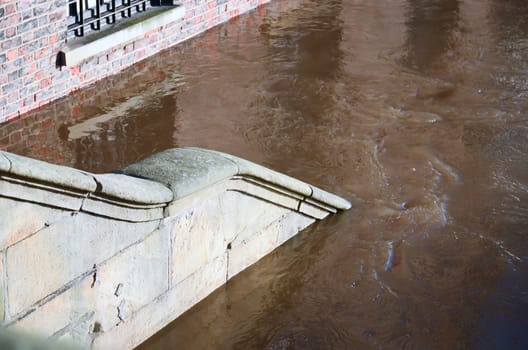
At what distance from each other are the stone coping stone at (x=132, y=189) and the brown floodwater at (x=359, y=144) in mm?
957

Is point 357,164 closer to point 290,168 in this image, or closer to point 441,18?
point 290,168

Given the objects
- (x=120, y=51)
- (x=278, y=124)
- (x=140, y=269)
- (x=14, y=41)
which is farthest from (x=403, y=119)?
(x=140, y=269)

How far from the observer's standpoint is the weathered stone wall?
7867 millimetres

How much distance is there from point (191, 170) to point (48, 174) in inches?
49.2

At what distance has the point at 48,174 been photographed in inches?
168

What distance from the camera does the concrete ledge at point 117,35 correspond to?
860 cm

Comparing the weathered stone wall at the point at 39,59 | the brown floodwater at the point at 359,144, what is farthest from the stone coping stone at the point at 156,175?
the weathered stone wall at the point at 39,59

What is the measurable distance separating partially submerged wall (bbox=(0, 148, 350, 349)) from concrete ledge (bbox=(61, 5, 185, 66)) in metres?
3.19

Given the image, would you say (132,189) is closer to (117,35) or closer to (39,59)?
(39,59)

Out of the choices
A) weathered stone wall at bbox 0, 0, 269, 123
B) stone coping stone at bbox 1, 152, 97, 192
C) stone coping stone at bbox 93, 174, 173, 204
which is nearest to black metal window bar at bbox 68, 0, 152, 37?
weathered stone wall at bbox 0, 0, 269, 123

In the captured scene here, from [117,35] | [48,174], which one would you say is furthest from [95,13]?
[48,174]

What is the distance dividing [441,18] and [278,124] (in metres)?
4.58

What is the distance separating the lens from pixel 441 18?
12242mm

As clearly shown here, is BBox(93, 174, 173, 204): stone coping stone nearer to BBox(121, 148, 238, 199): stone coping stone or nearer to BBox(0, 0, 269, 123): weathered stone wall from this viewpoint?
BBox(121, 148, 238, 199): stone coping stone
